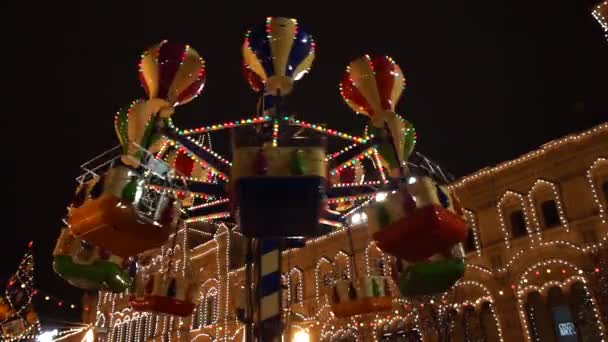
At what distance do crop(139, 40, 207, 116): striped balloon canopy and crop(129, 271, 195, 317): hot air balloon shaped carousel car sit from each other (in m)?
2.05

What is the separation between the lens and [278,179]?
16.8 ft

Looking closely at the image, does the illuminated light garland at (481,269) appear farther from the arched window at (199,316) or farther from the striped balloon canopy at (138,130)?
the arched window at (199,316)

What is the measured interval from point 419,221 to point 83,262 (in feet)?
13.0

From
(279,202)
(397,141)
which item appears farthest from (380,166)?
(279,202)

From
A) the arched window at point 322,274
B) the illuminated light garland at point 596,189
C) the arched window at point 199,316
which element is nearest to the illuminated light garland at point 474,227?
the illuminated light garland at point 596,189

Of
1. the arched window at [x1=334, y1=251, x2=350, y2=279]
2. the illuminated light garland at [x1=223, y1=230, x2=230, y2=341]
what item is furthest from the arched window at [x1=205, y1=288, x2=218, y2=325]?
the arched window at [x1=334, y1=251, x2=350, y2=279]

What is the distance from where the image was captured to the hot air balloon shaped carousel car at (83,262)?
249 inches

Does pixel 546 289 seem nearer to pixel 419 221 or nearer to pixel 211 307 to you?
pixel 419 221

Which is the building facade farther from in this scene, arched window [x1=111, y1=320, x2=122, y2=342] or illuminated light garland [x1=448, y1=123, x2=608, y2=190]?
arched window [x1=111, y1=320, x2=122, y2=342]

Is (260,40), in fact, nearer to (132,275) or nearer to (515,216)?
(132,275)

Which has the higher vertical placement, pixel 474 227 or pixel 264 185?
pixel 474 227

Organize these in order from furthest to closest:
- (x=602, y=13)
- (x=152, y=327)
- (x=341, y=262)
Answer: (x=152, y=327)
(x=341, y=262)
(x=602, y=13)

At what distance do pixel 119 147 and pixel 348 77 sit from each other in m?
3.09

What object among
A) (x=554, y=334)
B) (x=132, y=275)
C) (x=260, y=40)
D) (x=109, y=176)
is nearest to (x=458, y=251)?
(x=260, y=40)
